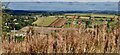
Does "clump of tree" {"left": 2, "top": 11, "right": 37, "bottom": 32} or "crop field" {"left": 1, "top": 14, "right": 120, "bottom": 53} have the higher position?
"crop field" {"left": 1, "top": 14, "right": 120, "bottom": 53}

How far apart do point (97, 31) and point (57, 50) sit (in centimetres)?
51

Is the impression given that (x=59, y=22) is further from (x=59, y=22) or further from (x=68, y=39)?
(x=68, y=39)

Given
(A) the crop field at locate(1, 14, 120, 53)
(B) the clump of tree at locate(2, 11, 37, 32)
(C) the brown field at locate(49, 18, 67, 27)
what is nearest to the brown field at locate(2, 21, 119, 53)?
(A) the crop field at locate(1, 14, 120, 53)

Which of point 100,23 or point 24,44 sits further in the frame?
point 100,23

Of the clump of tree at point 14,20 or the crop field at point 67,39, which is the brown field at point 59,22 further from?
the clump of tree at point 14,20

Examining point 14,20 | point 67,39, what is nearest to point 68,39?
point 67,39

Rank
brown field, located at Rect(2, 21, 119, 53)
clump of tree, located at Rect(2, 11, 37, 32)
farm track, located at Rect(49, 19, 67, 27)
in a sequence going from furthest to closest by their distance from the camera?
clump of tree, located at Rect(2, 11, 37, 32) < farm track, located at Rect(49, 19, 67, 27) < brown field, located at Rect(2, 21, 119, 53)

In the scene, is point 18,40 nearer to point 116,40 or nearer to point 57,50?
point 57,50

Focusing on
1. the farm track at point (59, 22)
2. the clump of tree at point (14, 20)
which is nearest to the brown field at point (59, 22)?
the farm track at point (59, 22)

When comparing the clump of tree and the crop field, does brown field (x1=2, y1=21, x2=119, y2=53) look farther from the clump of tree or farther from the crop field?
the clump of tree

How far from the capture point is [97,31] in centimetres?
329

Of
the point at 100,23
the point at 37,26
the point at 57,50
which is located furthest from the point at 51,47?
the point at 100,23

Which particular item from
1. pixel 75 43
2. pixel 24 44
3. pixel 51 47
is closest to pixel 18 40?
pixel 24 44

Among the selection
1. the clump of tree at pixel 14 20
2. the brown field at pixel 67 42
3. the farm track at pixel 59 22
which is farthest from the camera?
the clump of tree at pixel 14 20
